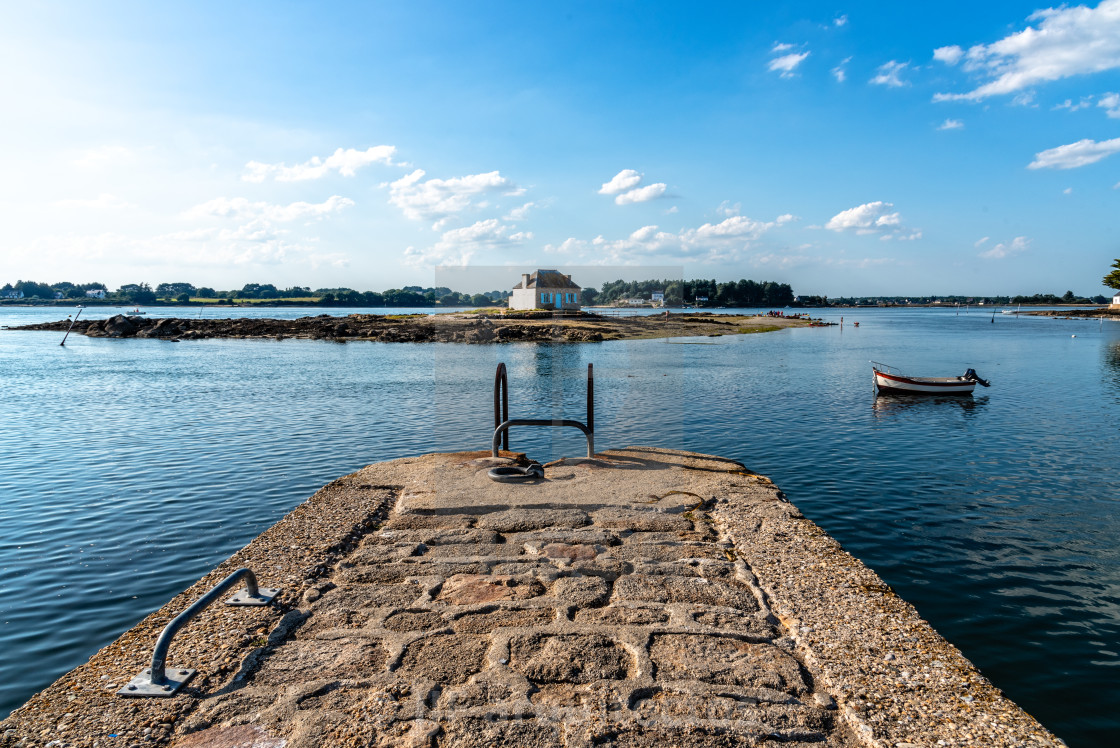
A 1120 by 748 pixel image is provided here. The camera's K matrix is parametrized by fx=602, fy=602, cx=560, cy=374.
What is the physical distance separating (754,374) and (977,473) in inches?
893

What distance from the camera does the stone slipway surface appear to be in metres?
4.66

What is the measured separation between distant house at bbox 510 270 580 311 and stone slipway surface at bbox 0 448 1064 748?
22.7 ft

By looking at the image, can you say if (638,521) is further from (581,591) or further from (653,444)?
(653,444)

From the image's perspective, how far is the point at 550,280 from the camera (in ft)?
50.4

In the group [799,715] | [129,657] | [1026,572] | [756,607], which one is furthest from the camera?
[1026,572]

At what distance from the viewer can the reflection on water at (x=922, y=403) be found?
2520cm

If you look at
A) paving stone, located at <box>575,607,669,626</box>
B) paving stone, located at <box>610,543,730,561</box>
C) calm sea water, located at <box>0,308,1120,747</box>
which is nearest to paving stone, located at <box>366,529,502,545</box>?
paving stone, located at <box>610,543,730,561</box>

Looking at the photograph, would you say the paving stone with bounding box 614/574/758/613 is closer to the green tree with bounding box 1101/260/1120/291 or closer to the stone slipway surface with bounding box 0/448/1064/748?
the stone slipway surface with bounding box 0/448/1064/748

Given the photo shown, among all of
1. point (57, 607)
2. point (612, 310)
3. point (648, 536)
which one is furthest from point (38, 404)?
point (648, 536)

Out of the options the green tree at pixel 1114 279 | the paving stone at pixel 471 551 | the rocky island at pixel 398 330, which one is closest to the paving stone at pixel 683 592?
the paving stone at pixel 471 551

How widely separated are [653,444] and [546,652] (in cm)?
1245

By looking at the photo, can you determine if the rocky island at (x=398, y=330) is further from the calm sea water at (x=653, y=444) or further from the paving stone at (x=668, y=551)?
the paving stone at (x=668, y=551)

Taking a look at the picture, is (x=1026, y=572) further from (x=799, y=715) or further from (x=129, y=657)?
(x=129, y=657)

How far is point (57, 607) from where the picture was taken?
800cm
